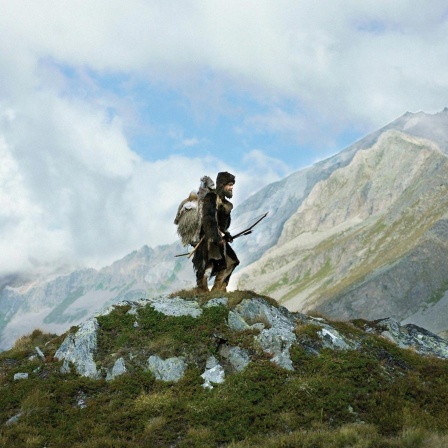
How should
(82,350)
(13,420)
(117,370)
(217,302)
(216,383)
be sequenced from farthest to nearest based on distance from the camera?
1. (217,302)
2. (82,350)
3. (117,370)
4. (216,383)
5. (13,420)

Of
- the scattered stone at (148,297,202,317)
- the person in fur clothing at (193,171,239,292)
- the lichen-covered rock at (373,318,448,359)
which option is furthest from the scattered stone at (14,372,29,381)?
the lichen-covered rock at (373,318,448,359)

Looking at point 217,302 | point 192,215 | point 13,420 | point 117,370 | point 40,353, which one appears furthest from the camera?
point 192,215

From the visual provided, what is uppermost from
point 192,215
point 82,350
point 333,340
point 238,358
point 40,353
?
point 192,215

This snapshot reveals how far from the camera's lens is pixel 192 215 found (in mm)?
21656

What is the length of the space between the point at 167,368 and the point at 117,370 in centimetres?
169

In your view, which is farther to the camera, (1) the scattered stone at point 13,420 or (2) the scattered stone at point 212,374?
(2) the scattered stone at point 212,374

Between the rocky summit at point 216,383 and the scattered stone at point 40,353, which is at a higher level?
the scattered stone at point 40,353

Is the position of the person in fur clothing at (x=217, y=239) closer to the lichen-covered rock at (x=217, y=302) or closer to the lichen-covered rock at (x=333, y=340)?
the lichen-covered rock at (x=217, y=302)

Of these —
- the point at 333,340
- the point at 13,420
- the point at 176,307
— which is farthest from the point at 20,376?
the point at 333,340

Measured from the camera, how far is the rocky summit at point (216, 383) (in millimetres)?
12227

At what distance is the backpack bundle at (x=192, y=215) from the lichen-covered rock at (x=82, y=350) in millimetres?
5818

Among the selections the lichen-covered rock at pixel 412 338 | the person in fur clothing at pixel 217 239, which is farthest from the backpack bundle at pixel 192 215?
the lichen-covered rock at pixel 412 338

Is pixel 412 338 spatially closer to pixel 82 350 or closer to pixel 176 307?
pixel 176 307

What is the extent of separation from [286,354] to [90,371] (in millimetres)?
6626
